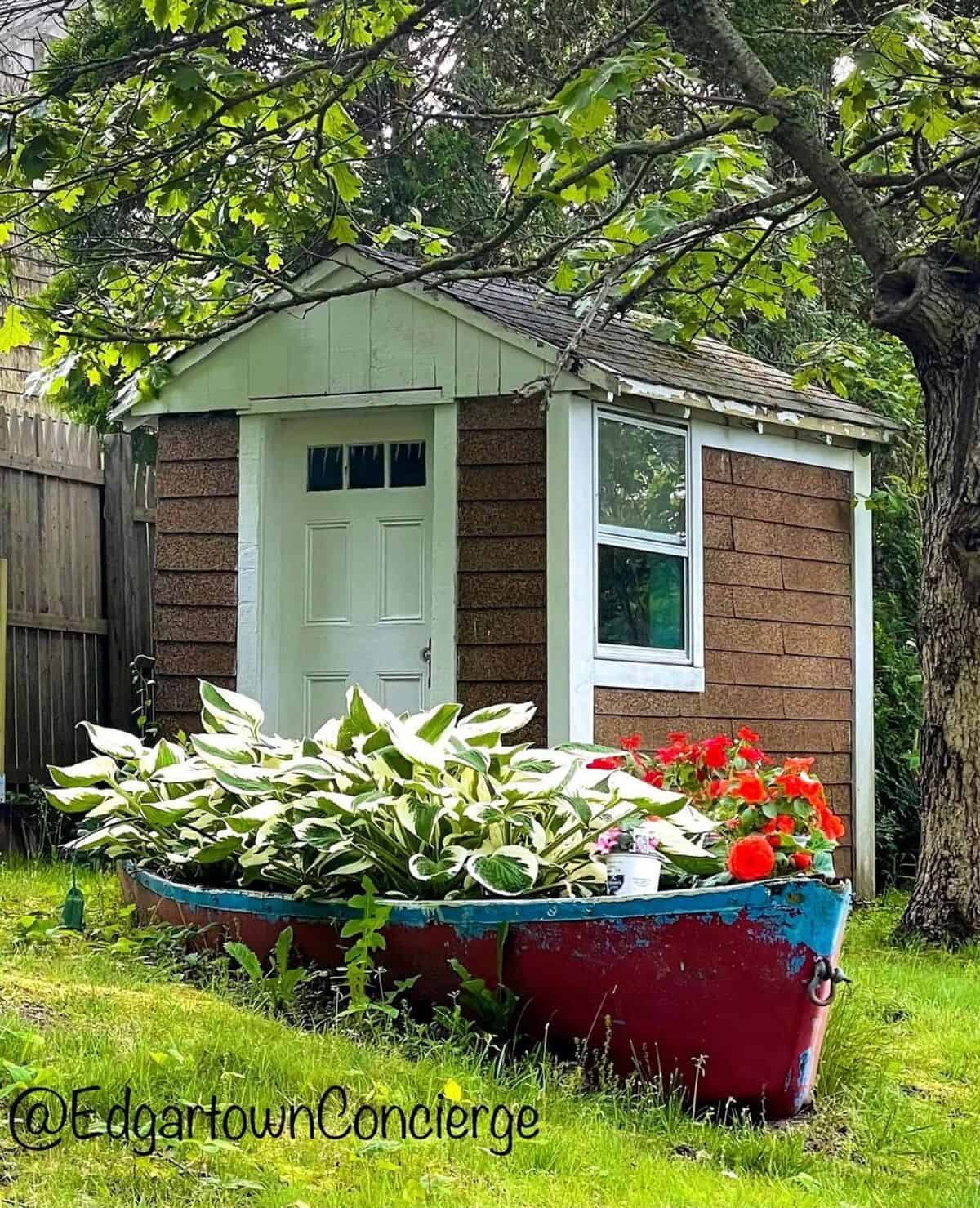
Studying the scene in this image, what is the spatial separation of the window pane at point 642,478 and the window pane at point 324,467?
5.32 feet

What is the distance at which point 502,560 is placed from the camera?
8453 millimetres

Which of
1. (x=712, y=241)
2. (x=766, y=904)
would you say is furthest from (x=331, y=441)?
(x=766, y=904)

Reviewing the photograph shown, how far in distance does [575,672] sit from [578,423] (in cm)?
130

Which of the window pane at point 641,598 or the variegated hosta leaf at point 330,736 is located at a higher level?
the window pane at point 641,598

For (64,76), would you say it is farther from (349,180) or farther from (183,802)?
(183,802)

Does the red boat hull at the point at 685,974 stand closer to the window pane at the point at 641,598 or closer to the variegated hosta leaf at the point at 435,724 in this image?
the variegated hosta leaf at the point at 435,724

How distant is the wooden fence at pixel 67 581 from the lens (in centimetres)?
962

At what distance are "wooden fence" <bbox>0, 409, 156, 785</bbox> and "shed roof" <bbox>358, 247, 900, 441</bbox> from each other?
2.40m

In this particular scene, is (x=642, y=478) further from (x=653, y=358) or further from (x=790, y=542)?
(x=790, y=542)

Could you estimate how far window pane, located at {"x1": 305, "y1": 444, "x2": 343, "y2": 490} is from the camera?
9258 mm

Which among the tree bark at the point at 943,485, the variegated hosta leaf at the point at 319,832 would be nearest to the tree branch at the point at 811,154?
the tree bark at the point at 943,485

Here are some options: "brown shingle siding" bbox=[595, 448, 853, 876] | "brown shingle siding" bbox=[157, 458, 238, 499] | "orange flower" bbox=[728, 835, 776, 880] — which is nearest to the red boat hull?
"orange flower" bbox=[728, 835, 776, 880]

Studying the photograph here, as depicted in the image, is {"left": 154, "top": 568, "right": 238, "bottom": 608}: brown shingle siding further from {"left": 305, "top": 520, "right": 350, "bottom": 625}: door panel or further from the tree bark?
the tree bark

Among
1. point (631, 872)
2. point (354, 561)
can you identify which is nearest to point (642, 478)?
point (354, 561)
